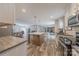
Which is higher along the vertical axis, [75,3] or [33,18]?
[75,3]

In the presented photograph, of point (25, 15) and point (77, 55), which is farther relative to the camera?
point (25, 15)

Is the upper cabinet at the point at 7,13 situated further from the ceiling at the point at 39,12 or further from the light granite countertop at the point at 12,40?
the light granite countertop at the point at 12,40

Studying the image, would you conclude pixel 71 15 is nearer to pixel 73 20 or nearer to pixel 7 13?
pixel 73 20

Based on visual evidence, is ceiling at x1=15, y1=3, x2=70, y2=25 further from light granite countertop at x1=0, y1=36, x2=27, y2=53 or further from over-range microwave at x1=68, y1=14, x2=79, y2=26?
light granite countertop at x1=0, y1=36, x2=27, y2=53

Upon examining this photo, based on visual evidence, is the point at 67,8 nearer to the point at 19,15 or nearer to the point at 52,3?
the point at 52,3

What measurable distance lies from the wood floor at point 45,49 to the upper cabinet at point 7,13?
1.75 feet

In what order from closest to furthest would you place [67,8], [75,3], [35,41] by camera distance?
1. [75,3]
2. [67,8]
3. [35,41]

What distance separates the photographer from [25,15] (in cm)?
177

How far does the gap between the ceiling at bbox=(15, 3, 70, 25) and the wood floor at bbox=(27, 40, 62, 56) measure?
36cm

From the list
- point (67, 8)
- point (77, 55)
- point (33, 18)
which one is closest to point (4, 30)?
point (33, 18)

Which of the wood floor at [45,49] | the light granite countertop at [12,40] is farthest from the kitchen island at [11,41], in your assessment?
the wood floor at [45,49]

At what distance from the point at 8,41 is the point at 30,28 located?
0.41 metres

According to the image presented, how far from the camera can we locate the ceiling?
165 cm

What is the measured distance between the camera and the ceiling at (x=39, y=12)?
5.42ft
